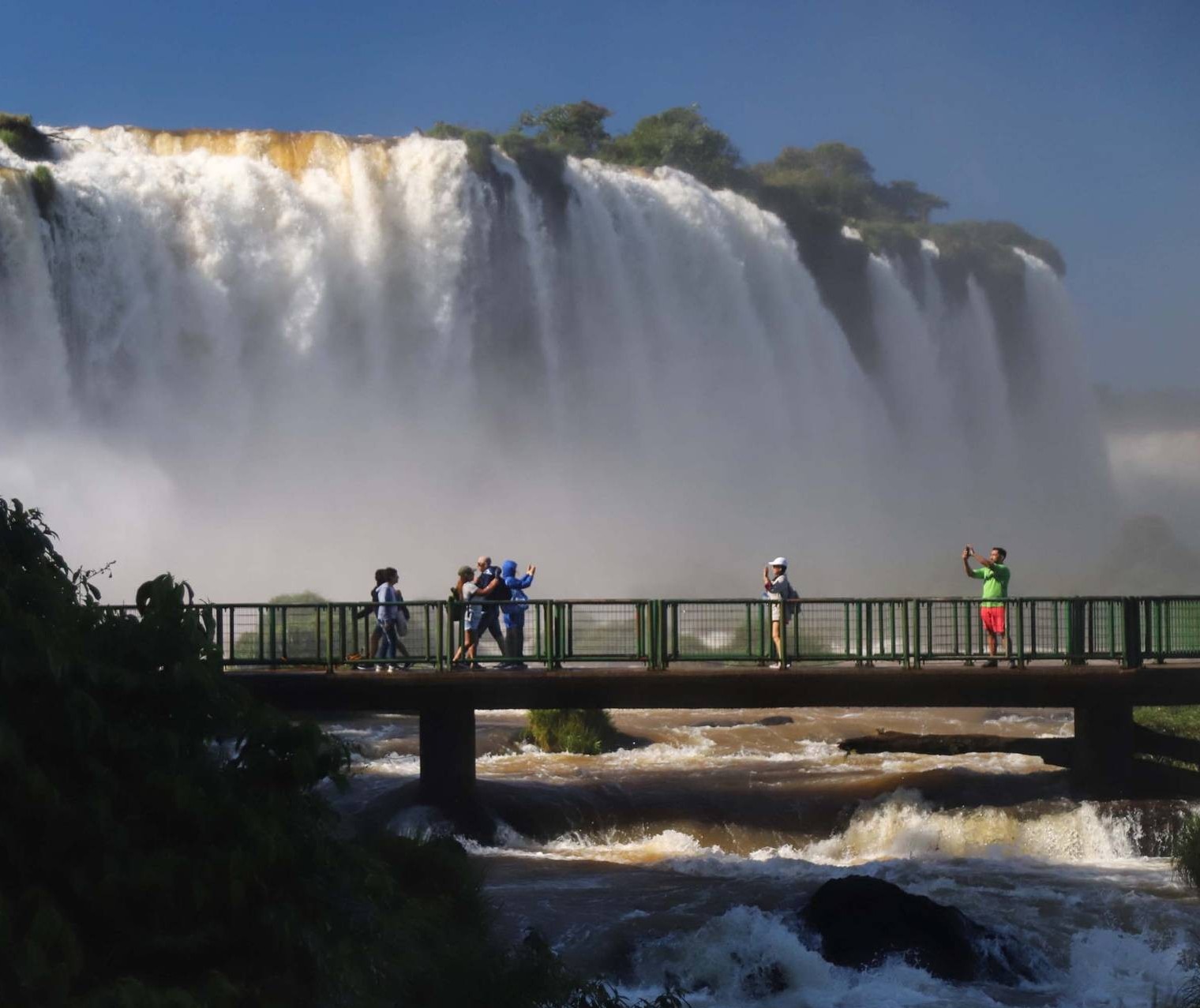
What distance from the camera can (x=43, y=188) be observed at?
33.2 metres

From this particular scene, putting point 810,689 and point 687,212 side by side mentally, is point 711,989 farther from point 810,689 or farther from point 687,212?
point 687,212

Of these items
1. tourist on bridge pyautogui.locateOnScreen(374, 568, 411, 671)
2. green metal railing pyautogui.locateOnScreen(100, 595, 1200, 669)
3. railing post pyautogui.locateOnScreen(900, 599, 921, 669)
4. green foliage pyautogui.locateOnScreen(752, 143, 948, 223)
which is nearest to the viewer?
railing post pyautogui.locateOnScreen(900, 599, 921, 669)

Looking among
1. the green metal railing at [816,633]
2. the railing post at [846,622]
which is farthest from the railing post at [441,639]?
the railing post at [846,622]

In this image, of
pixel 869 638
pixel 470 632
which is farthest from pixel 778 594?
pixel 470 632

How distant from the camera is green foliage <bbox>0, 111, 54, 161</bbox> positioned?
3416 cm

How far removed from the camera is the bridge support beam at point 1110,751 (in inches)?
746

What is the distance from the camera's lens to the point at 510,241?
42.2m

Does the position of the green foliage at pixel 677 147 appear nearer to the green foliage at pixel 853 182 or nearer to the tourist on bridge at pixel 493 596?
the green foliage at pixel 853 182

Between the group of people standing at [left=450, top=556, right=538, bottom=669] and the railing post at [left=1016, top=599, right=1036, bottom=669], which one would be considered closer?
the railing post at [left=1016, top=599, right=1036, bottom=669]

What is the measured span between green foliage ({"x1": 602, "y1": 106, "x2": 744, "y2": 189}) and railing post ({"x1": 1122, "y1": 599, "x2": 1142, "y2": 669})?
65.2 m

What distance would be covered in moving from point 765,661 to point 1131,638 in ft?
13.4

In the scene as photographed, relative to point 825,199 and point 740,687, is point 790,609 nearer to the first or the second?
point 740,687

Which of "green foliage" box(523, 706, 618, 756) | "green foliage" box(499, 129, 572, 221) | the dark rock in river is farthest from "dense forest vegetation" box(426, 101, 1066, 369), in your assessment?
the dark rock in river

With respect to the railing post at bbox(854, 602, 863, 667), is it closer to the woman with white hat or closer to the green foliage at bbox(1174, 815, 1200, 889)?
the woman with white hat
